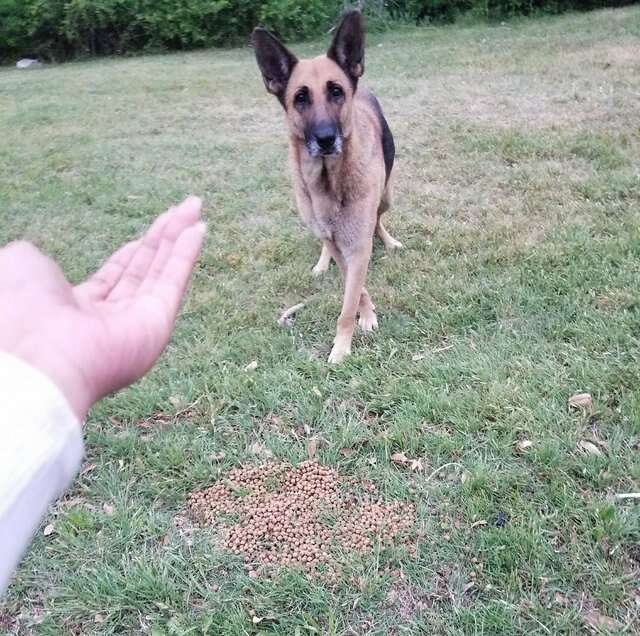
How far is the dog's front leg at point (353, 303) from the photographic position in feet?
12.2

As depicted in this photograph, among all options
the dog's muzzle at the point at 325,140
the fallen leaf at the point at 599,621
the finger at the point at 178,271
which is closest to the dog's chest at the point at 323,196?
the dog's muzzle at the point at 325,140

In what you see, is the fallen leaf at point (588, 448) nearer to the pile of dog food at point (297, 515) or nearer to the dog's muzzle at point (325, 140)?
the pile of dog food at point (297, 515)

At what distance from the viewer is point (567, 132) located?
21.6 feet

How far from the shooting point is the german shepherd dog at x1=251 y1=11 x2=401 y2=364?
3641 mm

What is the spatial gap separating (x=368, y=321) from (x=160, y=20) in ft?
49.2

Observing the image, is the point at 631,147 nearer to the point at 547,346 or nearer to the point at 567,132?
the point at 567,132

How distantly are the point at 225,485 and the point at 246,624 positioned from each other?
692 mm

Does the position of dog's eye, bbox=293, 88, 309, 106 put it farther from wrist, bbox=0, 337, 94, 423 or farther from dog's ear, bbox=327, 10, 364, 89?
wrist, bbox=0, 337, 94, 423

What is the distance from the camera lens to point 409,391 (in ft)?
10.6

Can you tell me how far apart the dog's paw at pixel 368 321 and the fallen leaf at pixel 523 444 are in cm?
129

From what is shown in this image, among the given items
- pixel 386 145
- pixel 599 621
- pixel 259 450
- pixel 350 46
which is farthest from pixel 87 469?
pixel 386 145

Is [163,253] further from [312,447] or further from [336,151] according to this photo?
[336,151]

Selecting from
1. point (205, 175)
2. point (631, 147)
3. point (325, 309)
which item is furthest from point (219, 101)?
point (325, 309)

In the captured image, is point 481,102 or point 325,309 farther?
point 481,102
